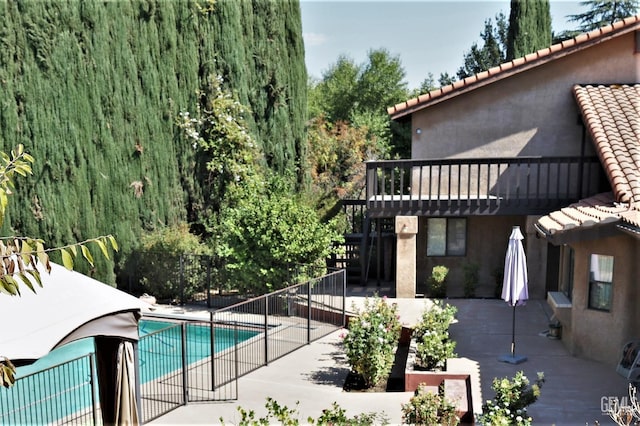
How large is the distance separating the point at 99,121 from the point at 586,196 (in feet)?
45.9

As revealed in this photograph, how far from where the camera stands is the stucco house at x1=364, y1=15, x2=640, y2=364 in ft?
49.4

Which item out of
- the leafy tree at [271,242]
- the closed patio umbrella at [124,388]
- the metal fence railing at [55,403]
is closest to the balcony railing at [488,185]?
the leafy tree at [271,242]

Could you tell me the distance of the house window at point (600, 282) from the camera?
10.6 metres

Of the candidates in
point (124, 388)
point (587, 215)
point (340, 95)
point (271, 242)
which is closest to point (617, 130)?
point (587, 215)

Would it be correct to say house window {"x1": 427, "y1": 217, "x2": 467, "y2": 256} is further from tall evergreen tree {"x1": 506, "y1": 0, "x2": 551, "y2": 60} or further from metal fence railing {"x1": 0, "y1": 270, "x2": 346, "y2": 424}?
tall evergreen tree {"x1": 506, "y1": 0, "x2": 551, "y2": 60}

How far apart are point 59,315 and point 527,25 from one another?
83.8 ft

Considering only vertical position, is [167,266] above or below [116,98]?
below

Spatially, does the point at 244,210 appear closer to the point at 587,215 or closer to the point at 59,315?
the point at 587,215

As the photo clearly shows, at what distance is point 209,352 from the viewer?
1348 cm

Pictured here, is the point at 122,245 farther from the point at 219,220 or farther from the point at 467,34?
the point at 467,34

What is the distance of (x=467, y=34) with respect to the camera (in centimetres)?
3475

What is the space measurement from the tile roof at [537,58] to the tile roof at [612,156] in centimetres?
108

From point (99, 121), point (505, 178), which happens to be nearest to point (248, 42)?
point (99, 121)

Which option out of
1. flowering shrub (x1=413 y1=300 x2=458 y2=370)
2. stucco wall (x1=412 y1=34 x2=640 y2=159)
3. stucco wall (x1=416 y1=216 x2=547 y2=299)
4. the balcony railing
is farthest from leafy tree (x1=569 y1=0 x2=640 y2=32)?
flowering shrub (x1=413 y1=300 x2=458 y2=370)
